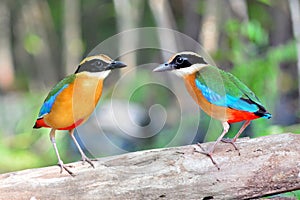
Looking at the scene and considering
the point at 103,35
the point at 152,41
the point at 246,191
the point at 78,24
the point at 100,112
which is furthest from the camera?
the point at 103,35

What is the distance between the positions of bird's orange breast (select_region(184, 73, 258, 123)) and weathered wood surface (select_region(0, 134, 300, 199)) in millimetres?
334

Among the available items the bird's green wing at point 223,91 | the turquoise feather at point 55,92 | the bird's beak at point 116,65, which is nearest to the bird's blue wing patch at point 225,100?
the bird's green wing at point 223,91

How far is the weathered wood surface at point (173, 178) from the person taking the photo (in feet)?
9.53

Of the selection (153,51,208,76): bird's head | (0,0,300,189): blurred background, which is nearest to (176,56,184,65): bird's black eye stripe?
(153,51,208,76): bird's head

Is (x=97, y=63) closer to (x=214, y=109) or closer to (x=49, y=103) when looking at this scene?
(x=49, y=103)

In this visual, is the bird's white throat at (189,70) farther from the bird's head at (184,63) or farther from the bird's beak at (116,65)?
the bird's beak at (116,65)

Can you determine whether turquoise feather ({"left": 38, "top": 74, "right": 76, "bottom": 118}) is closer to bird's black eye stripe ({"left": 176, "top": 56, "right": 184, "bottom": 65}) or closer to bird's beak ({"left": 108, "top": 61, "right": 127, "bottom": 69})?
bird's beak ({"left": 108, "top": 61, "right": 127, "bottom": 69})

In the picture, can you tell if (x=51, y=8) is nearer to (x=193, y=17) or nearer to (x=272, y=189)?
(x=193, y=17)

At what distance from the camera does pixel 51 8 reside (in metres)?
9.55

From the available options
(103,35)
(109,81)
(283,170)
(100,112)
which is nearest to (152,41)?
(109,81)

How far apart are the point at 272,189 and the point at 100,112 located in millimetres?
3261

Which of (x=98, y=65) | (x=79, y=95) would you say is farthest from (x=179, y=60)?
(x=79, y=95)

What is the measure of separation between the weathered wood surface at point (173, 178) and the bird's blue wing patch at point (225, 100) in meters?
0.40

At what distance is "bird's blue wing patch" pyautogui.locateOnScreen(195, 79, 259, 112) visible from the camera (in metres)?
2.68
